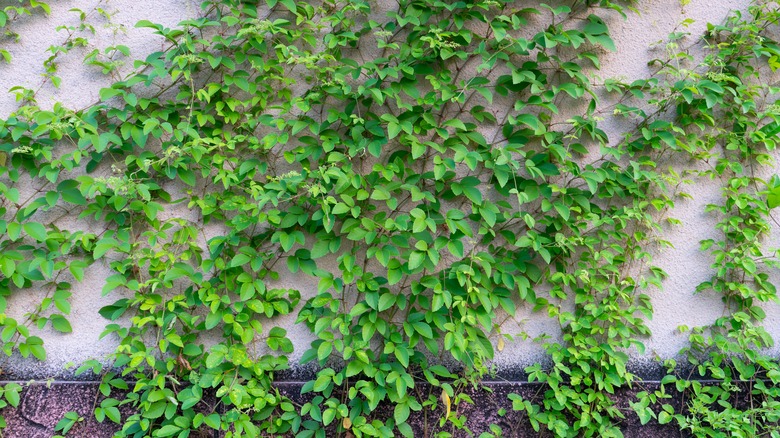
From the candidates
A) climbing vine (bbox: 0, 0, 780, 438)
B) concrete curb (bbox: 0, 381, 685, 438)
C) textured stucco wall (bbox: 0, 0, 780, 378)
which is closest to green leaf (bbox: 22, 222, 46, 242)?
climbing vine (bbox: 0, 0, 780, 438)

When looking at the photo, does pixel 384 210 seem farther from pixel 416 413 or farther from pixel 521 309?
pixel 416 413

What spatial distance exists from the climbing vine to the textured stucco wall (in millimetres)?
56

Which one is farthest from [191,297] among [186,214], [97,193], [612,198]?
[612,198]

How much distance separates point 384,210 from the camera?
244 centimetres

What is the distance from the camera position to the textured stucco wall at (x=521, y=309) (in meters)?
2.37

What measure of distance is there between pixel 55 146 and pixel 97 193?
15.7 inches

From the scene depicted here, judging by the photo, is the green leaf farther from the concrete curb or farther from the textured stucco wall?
the concrete curb

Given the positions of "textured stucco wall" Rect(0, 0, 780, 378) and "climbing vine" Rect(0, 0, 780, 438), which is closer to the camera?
"climbing vine" Rect(0, 0, 780, 438)

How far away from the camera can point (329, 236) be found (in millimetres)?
2350

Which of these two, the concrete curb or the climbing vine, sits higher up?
the climbing vine

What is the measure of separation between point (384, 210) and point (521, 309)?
2.65 ft

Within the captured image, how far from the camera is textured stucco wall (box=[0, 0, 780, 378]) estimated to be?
7.78ft

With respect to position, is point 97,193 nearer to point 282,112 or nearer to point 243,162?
point 243,162

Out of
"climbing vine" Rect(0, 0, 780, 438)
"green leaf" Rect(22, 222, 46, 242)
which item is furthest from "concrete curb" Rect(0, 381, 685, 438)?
"green leaf" Rect(22, 222, 46, 242)
